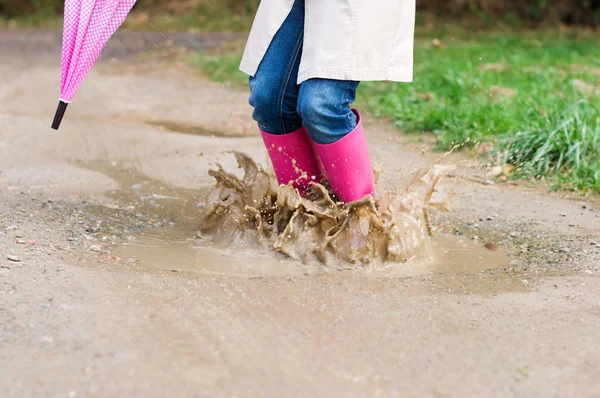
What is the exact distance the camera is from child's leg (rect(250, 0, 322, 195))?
3188 millimetres

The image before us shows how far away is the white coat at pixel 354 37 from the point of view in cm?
300

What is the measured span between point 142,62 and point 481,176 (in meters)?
4.60

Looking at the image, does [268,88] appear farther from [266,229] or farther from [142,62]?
[142,62]

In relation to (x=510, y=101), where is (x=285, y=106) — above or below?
above

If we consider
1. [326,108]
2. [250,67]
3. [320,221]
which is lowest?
[320,221]

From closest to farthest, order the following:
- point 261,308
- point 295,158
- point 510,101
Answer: point 261,308, point 295,158, point 510,101

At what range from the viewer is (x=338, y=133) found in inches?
126

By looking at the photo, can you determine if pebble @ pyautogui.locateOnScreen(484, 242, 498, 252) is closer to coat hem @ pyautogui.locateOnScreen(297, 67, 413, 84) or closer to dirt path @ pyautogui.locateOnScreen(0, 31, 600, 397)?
dirt path @ pyautogui.locateOnScreen(0, 31, 600, 397)

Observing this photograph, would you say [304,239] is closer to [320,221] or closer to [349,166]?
[320,221]

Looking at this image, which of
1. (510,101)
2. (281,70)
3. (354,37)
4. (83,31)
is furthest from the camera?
(510,101)

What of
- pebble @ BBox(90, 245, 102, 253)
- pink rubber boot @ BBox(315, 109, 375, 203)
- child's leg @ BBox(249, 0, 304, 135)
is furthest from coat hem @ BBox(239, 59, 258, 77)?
pebble @ BBox(90, 245, 102, 253)

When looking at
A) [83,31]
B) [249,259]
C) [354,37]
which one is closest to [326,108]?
[354,37]

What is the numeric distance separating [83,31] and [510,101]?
350 cm

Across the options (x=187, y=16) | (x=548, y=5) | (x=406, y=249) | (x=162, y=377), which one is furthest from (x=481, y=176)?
(x=187, y=16)
